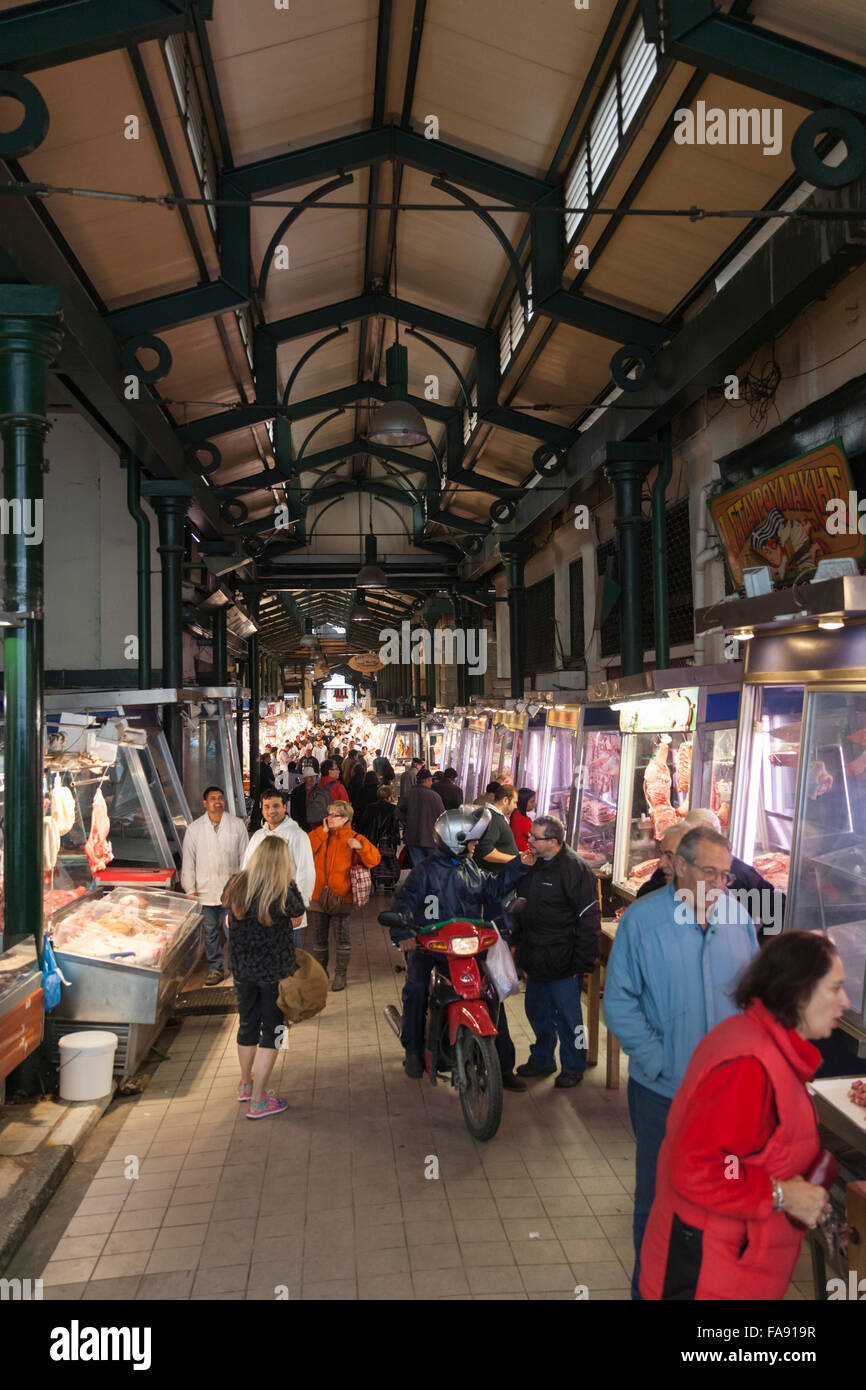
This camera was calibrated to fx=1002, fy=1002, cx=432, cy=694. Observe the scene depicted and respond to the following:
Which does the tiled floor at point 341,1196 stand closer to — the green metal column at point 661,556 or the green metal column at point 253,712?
the green metal column at point 661,556

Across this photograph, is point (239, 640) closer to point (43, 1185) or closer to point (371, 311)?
point (371, 311)

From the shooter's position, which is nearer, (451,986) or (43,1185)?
(43,1185)

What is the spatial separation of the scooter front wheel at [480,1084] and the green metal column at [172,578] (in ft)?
15.4

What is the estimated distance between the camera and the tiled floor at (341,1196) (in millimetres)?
3664

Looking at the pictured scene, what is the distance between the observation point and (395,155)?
7746mm

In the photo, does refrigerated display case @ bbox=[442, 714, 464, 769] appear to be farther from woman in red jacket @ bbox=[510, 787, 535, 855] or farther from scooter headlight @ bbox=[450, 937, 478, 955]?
scooter headlight @ bbox=[450, 937, 478, 955]

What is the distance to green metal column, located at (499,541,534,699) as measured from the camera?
14.2 m

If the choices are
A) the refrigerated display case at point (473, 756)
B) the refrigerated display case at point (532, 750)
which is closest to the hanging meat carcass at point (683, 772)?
the refrigerated display case at point (532, 750)

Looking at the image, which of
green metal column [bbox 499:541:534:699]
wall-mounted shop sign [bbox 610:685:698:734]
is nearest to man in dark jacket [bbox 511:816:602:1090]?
wall-mounted shop sign [bbox 610:685:698:734]

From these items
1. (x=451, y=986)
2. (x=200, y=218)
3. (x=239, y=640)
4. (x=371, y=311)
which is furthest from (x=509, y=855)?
(x=239, y=640)

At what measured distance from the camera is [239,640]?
2173 centimetres

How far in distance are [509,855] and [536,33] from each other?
5.43m

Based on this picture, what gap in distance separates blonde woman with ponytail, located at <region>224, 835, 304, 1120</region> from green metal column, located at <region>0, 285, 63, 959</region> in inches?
42.0

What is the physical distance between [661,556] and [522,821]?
2615 mm
